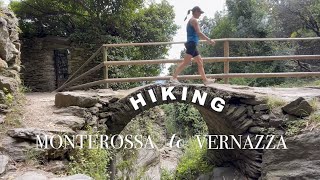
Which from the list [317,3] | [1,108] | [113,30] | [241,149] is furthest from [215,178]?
[317,3]

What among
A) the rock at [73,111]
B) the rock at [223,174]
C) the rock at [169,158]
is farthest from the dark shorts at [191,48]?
the rock at [169,158]

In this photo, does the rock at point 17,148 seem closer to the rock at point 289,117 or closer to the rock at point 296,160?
the rock at point 296,160

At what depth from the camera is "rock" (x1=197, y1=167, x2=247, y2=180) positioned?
23.5 ft

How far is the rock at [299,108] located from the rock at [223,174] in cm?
227

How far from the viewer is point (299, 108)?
16.8ft

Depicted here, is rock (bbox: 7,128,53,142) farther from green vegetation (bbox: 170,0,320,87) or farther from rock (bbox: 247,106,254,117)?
green vegetation (bbox: 170,0,320,87)

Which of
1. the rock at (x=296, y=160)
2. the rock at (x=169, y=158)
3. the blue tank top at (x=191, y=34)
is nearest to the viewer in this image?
the rock at (x=296, y=160)

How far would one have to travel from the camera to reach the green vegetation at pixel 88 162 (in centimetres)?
384

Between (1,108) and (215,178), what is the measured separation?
494 cm

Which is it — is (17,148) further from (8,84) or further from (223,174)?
(223,174)

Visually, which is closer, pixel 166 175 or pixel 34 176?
pixel 34 176

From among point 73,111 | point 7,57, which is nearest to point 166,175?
point 73,111

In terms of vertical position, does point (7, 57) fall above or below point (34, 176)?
above

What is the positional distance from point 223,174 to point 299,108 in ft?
9.50
